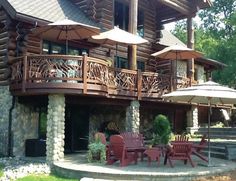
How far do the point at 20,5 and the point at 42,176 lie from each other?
7.92 m

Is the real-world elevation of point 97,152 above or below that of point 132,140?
below

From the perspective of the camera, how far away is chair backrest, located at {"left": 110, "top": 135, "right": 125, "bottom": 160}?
41.1ft

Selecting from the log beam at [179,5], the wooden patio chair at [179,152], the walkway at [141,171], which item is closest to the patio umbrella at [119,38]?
the walkway at [141,171]

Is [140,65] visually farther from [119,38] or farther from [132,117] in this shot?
[119,38]

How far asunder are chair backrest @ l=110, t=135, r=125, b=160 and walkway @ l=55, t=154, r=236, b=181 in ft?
1.25

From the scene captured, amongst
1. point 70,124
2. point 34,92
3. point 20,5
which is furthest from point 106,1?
point 34,92

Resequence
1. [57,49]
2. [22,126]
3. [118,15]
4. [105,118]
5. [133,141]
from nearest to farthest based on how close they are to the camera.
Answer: [133,141] < [22,126] < [57,49] < [105,118] < [118,15]

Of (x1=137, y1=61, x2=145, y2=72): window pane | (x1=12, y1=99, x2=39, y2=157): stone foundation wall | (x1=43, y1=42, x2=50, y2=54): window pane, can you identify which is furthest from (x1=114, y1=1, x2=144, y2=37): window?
(x1=12, y1=99, x2=39, y2=157): stone foundation wall

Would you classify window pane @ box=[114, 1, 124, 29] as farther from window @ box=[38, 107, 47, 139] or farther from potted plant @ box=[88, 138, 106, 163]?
potted plant @ box=[88, 138, 106, 163]

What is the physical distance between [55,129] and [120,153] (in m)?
2.76

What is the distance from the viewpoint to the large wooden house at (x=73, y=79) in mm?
14086

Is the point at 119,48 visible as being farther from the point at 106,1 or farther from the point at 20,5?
the point at 20,5

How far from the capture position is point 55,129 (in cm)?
1389

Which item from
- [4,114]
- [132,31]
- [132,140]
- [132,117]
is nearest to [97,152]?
A: [132,140]
